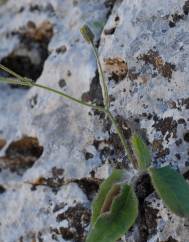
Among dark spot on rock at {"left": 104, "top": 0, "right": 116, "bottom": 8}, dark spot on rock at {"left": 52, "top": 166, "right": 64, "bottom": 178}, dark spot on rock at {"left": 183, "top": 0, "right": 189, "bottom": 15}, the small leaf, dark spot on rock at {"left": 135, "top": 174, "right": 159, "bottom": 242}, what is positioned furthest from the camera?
dark spot on rock at {"left": 104, "top": 0, "right": 116, "bottom": 8}

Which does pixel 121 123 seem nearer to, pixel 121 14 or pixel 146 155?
pixel 146 155

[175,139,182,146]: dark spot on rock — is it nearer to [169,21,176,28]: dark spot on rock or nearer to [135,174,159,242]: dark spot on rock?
[135,174,159,242]: dark spot on rock

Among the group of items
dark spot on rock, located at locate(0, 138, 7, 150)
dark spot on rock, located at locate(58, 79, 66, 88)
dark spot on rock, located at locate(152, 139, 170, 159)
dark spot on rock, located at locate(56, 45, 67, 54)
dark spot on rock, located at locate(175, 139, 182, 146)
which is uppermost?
dark spot on rock, located at locate(56, 45, 67, 54)

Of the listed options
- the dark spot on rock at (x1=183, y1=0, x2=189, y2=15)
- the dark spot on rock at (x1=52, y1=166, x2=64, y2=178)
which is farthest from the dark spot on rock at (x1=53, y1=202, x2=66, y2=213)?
the dark spot on rock at (x1=183, y1=0, x2=189, y2=15)

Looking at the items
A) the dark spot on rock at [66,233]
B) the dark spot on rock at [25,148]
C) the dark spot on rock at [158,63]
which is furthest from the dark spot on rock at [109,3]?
the dark spot on rock at [66,233]

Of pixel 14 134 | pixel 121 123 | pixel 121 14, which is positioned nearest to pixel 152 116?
pixel 121 123

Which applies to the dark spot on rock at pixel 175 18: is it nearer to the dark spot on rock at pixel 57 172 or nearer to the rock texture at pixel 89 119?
the rock texture at pixel 89 119
